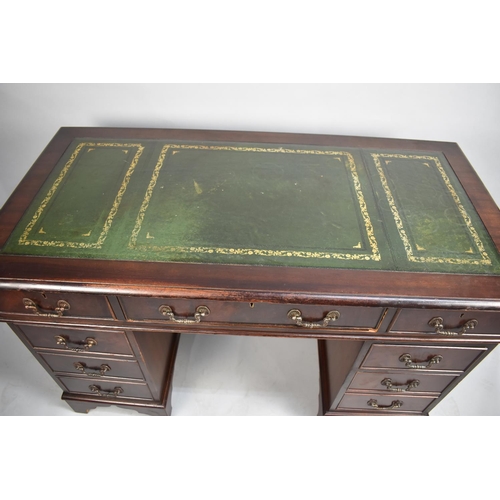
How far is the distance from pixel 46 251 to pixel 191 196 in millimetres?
449

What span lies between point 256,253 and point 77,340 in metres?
0.69

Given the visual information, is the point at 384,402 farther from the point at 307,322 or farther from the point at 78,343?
the point at 78,343

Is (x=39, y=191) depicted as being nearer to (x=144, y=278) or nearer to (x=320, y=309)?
(x=144, y=278)

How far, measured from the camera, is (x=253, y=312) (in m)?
1.01

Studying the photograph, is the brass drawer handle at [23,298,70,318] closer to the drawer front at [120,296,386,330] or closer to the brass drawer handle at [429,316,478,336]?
the drawer front at [120,296,386,330]

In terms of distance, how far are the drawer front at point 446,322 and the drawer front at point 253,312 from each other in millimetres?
76

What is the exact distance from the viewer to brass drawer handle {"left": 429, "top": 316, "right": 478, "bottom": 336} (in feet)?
3.28

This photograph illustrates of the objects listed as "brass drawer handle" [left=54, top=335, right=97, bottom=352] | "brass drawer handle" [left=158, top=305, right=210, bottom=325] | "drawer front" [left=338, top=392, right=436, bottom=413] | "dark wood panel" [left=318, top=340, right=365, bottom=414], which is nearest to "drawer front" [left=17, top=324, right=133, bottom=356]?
"brass drawer handle" [left=54, top=335, right=97, bottom=352]

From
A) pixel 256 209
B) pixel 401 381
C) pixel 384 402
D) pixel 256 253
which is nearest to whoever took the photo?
pixel 256 253

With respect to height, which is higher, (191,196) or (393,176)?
(393,176)

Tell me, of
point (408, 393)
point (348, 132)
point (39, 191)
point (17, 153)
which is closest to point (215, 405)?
point (408, 393)

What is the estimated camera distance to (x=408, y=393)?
4.52 ft

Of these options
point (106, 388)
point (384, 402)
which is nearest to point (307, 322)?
point (384, 402)

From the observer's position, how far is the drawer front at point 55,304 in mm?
1006
